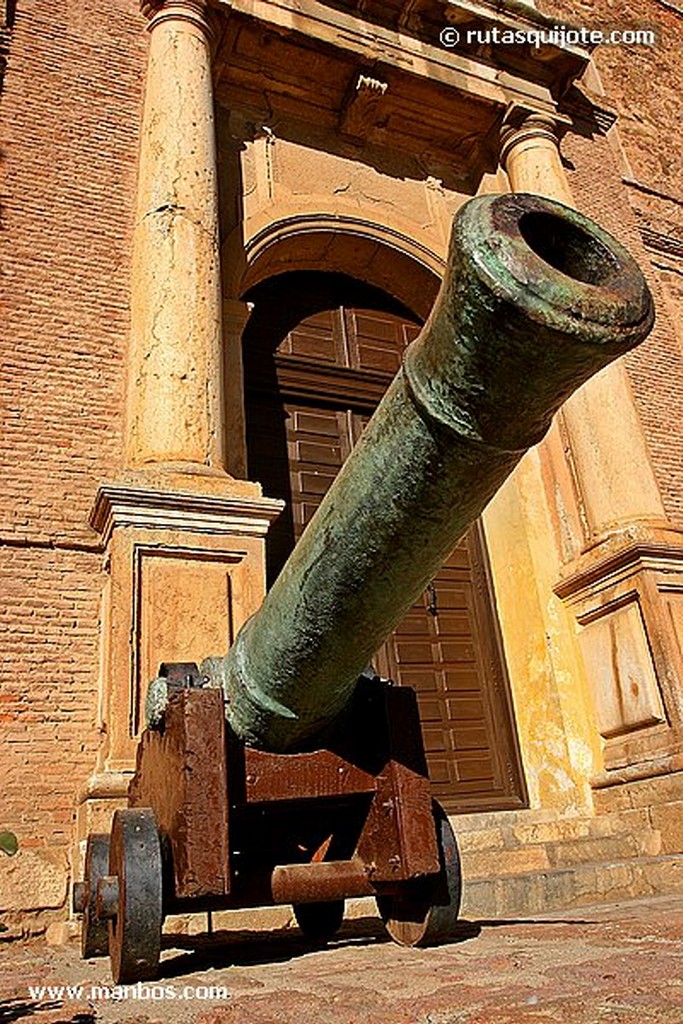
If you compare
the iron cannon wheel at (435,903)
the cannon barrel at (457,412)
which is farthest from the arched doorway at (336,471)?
the cannon barrel at (457,412)

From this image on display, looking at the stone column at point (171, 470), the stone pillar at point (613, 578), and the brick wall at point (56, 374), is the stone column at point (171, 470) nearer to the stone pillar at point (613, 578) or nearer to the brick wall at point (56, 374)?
the brick wall at point (56, 374)

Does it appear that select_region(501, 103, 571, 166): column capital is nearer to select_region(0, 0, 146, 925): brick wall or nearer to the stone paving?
select_region(0, 0, 146, 925): brick wall

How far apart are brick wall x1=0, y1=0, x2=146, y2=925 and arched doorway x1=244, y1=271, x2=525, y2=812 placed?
146 cm

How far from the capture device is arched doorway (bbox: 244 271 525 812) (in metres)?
6.41

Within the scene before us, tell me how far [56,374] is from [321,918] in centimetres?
374

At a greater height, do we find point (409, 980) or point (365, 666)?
point (365, 666)

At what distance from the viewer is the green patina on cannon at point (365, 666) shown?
4.31ft

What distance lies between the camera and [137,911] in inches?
88.9

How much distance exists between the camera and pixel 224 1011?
5.94 ft

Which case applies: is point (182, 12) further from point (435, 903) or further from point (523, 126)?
point (435, 903)

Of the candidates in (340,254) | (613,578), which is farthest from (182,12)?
(613,578)

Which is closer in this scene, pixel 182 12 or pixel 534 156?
pixel 182 12

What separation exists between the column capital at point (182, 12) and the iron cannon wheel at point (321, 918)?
20.9 ft

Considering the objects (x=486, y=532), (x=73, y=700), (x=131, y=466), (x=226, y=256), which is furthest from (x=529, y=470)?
(x=73, y=700)
